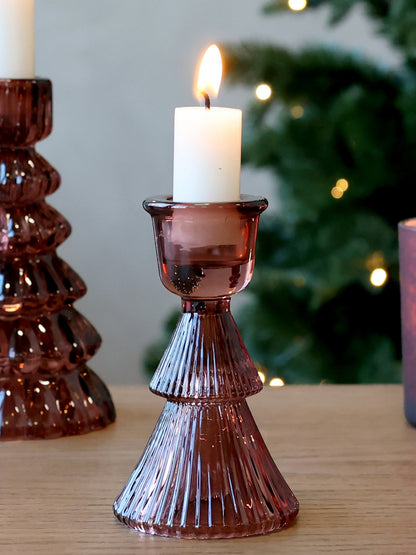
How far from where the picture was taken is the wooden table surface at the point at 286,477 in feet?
1.55

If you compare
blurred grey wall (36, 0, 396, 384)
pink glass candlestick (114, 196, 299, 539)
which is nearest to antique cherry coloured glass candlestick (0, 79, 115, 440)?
pink glass candlestick (114, 196, 299, 539)

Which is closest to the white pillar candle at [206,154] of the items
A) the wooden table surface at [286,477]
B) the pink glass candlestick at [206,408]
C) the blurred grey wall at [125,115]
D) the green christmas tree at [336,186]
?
the pink glass candlestick at [206,408]

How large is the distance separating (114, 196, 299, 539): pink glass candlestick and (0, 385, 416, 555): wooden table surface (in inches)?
0.5

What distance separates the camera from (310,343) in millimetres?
1379

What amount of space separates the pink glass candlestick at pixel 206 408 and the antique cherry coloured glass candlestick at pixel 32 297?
17cm

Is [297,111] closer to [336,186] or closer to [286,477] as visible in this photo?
[336,186]

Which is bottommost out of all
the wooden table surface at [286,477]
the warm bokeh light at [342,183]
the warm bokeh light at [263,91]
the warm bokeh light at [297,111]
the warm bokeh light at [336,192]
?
the wooden table surface at [286,477]

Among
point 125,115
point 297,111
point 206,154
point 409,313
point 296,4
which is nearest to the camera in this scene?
Result: point 206,154

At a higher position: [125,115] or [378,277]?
[125,115]

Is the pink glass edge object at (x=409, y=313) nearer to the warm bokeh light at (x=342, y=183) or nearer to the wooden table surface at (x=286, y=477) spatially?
the wooden table surface at (x=286, y=477)

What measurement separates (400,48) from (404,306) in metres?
0.64

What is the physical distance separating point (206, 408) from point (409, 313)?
0.26m

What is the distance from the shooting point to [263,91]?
1.31 m

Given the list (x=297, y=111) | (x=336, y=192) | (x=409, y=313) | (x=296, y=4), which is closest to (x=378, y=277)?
(x=336, y=192)
